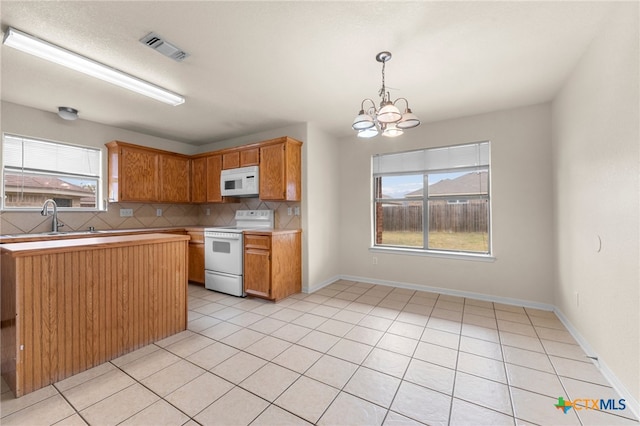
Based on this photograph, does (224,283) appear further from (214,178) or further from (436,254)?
(436,254)

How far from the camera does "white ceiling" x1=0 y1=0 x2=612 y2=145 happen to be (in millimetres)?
1715

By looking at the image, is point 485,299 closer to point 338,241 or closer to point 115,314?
point 338,241

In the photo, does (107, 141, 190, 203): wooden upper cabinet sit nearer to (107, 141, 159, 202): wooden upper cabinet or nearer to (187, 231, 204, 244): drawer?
(107, 141, 159, 202): wooden upper cabinet

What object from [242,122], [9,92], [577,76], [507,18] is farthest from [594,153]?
[9,92]

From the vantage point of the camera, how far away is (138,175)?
13.3 ft

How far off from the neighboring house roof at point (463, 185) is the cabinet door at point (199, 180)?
12.6 ft

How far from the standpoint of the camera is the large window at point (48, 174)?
3.20 meters

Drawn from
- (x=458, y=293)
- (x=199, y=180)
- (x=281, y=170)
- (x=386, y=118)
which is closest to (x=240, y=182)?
(x=281, y=170)

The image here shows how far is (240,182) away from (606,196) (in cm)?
406

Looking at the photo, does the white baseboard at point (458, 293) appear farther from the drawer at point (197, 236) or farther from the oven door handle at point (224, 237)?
the drawer at point (197, 236)

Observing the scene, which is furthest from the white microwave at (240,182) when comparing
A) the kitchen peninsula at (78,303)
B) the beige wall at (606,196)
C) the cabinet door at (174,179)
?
the beige wall at (606,196)

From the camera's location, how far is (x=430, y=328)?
2643 millimetres

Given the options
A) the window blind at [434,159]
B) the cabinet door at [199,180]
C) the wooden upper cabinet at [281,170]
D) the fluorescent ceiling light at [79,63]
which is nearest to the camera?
the fluorescent ceiling light at [79,63]

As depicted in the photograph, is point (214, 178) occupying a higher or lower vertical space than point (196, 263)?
higher
